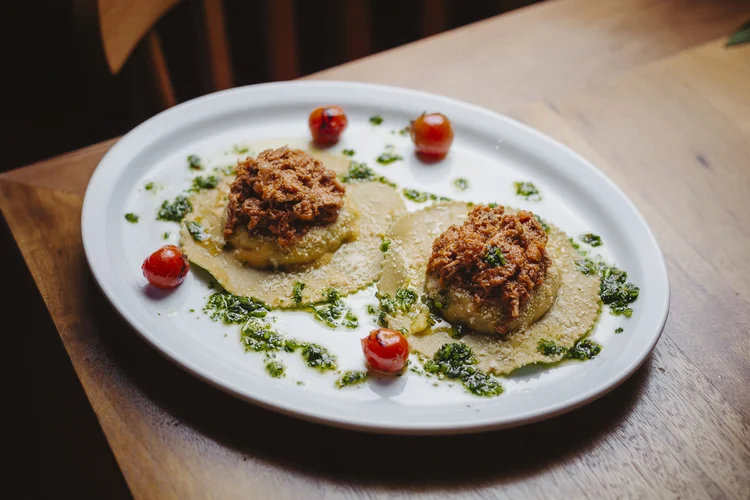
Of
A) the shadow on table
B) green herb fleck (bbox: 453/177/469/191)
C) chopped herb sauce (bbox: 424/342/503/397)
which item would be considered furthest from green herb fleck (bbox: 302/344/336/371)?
green herb fleck (bbox: 453/177/469/191)

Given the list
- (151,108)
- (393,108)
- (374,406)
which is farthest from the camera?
(151,108)

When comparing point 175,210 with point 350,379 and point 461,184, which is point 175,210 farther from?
point 461,184

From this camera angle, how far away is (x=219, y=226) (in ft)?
14.3

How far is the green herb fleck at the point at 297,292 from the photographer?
390 centimetres

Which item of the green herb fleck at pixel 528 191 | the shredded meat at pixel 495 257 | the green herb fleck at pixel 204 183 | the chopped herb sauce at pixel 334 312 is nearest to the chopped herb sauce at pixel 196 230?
the green herb fleck at pixel 204 183

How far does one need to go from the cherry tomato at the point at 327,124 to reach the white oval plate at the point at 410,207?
0.10 metres

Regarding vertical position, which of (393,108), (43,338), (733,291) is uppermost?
(393,108)

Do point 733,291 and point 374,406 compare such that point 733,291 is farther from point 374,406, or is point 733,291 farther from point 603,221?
point 374,406

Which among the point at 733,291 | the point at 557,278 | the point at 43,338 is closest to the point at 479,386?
the point at 557,278

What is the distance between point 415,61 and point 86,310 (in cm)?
337

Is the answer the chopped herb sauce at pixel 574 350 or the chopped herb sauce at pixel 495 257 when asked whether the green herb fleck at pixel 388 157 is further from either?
the chopped herb sauce at pixel 574 350

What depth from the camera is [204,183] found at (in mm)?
4559

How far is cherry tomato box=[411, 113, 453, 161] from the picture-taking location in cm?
466

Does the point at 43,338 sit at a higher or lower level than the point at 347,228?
lower
